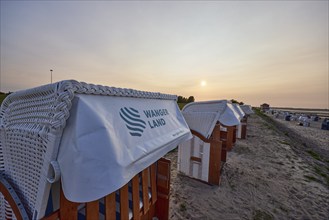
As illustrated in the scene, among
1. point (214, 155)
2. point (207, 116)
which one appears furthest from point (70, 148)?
point (214, 155)

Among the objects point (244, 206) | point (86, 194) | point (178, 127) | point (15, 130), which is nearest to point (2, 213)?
point (15, 130)

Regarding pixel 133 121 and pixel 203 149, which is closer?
pixel 133 121

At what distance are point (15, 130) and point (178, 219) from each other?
10.6ft

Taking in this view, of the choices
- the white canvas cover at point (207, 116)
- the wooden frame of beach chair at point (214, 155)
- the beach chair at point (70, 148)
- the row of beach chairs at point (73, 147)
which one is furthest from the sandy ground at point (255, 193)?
the beach chair at point (70, 148)

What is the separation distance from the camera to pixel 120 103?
5.75 ft

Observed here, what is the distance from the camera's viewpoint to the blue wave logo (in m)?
1.68

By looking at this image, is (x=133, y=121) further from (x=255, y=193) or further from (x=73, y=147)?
(x=255, y=193)

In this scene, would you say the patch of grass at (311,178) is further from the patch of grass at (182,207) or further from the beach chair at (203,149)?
the patch of grass at (182,207)

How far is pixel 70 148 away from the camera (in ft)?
3.54

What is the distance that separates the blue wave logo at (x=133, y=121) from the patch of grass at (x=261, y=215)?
11.4 feet

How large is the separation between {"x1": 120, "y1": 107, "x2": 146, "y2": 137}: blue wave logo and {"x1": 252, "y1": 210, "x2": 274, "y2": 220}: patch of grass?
11.4 ft

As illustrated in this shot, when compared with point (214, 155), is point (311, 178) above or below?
below

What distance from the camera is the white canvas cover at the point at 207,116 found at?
14.5 feet

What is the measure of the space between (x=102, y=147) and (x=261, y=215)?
4106 millimetres
